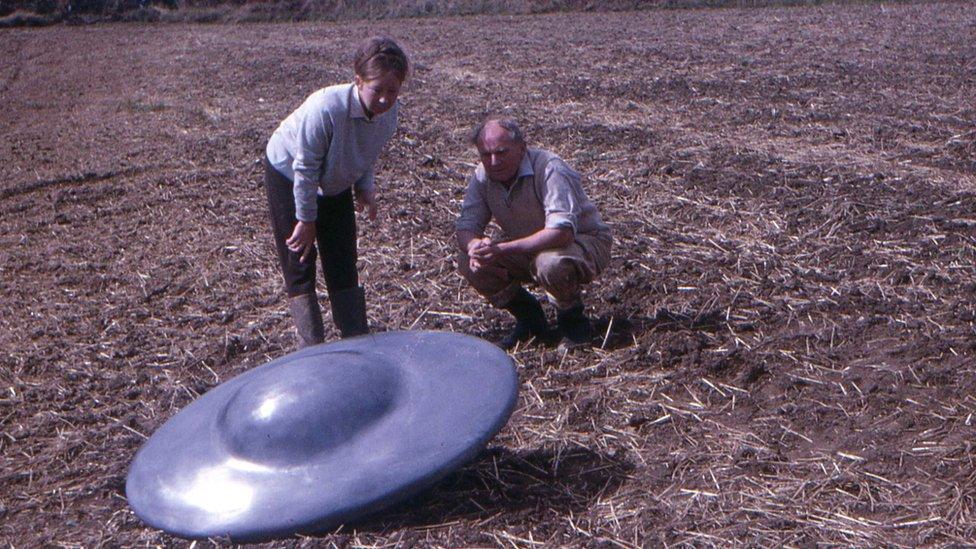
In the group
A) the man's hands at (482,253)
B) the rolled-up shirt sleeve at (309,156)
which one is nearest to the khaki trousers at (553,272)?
the man's hands at (482,253)

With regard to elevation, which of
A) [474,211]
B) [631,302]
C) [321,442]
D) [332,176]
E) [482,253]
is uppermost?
[332,176]

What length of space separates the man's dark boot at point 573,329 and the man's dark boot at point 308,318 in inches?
40.9

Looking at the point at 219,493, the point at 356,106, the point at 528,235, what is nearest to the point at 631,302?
the point at 528,235

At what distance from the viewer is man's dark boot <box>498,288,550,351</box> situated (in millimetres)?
4875

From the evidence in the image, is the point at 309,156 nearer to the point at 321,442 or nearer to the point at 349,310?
the point at 349,310

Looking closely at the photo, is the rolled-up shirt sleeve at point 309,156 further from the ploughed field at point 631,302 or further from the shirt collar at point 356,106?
the ploughed field at point 631,302

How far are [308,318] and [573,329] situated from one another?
1144 mm

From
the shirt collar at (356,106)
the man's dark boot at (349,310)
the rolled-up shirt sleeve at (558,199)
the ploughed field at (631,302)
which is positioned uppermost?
the shirt collar at (356,106)

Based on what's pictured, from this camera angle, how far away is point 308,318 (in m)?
4.74

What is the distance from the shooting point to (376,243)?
6609 mm

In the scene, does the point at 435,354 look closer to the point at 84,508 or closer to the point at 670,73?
the point at 84,508

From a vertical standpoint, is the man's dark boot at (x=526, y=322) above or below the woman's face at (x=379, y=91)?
below

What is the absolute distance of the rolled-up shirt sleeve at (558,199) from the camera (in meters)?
4.47

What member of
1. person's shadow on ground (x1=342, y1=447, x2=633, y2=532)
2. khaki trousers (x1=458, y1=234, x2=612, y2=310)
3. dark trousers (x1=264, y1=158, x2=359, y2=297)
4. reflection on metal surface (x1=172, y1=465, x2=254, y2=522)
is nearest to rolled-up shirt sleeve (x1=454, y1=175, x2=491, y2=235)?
khaki trousers (x1=458, y1=234, x2=612, y2=310)
